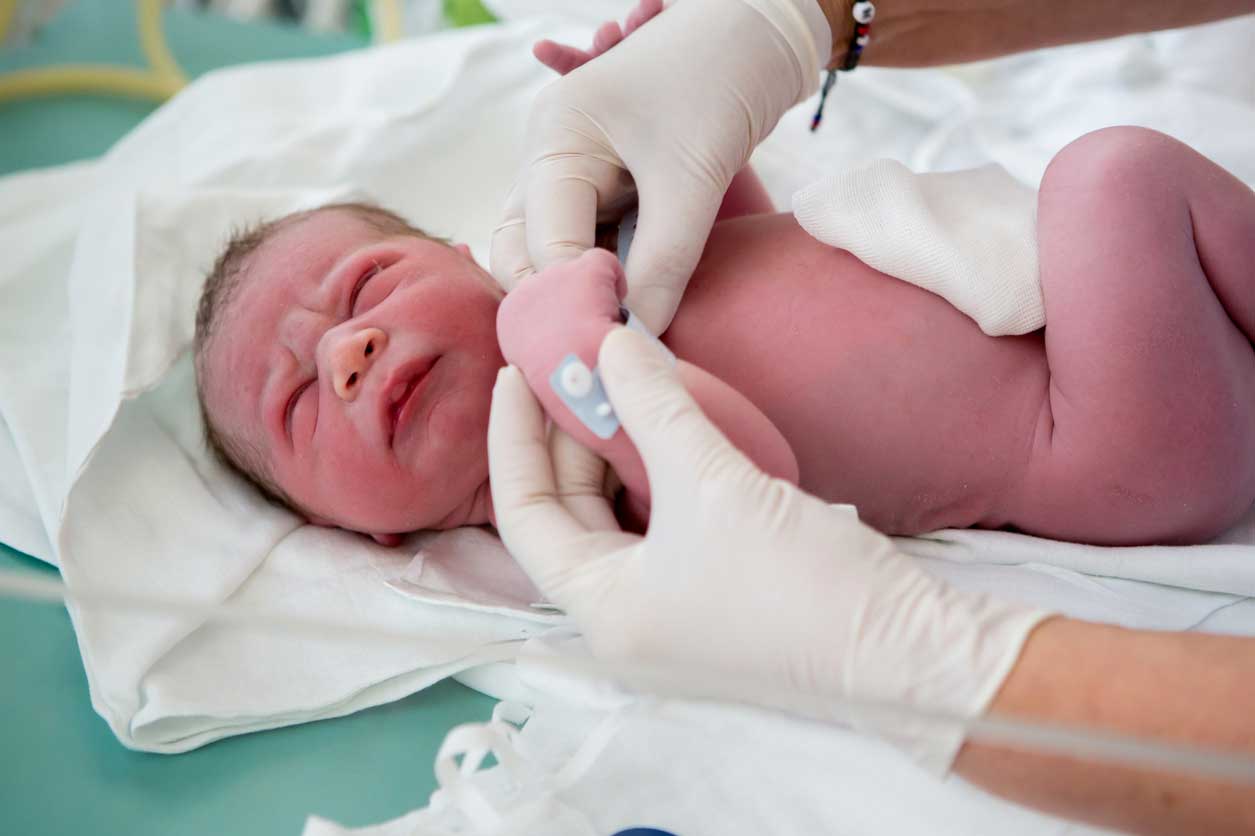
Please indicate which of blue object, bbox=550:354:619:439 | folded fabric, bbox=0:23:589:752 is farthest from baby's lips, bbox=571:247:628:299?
folded fabric, bbox=0:23:589:752

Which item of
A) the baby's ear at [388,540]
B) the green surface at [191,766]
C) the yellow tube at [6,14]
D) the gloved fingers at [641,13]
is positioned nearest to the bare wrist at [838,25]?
the gloved fingers at [641,13]

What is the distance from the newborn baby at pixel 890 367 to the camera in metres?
1.08

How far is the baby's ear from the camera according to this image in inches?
51.6

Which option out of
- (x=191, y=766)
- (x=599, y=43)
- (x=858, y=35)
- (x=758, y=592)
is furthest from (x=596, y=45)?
(x=191, y=766)

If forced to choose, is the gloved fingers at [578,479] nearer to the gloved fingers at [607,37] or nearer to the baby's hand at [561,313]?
the baby's hand at [561,313]

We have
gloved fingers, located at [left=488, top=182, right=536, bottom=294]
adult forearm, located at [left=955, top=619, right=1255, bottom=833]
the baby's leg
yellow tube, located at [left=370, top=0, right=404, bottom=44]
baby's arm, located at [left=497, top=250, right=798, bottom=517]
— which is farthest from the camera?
yellow tube, located at [left=370, top=0, right=404, bottom=44]

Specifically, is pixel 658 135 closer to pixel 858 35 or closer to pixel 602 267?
pixel 602 267

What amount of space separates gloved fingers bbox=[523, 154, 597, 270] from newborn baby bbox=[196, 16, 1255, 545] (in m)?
0.09

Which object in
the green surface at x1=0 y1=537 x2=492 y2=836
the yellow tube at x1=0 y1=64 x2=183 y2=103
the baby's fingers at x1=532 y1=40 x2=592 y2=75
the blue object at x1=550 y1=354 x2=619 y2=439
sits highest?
the baby's fingers at x1=532 y1=40 x2=592 y2=75

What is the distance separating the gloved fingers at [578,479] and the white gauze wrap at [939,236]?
0.39 m

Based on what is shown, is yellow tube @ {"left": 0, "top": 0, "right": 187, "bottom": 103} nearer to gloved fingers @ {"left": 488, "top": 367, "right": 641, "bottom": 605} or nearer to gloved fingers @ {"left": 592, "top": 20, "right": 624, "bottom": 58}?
gloved fingers @ {"left": 592, "top": 20, "right": 624, "bottom": 58}

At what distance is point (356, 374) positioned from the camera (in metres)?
1.16

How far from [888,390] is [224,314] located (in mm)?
796

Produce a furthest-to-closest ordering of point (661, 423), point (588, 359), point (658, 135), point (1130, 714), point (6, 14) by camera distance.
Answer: point (6, 14) < point (658, 135) < point (588, 359) < point (661, 423) < point (1130, 714)
